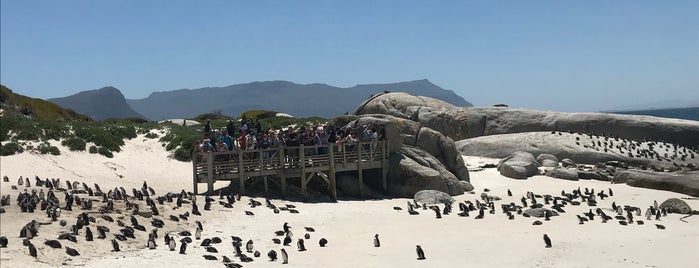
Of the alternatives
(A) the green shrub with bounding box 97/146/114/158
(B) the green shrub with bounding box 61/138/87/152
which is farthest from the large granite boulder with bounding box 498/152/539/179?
(B) the green shrub with bounding box 61/138/87/152

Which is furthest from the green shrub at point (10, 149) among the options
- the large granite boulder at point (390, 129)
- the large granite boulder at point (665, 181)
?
the large granite boulder at point (665, 181)

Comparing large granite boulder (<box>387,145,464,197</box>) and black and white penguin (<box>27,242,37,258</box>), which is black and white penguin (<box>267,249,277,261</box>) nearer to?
black and white penguin (<box>27,242,37,258</box>)

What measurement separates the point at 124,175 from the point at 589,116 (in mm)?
35197

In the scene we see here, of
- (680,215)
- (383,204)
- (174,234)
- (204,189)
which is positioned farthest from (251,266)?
(680,215)

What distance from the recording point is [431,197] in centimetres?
2495

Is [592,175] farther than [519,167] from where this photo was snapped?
Yes

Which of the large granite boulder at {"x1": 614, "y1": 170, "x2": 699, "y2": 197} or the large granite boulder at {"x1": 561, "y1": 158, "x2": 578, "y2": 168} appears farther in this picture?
the large granite boulder at {"x1": 561, "y1": 158, "x2": 578, "y2": 168}

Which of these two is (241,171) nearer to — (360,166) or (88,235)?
(360,166)

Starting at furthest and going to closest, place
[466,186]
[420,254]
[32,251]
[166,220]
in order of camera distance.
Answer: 1. [466,186]
2. [166,220]
3. [420,254]
4. [32,251]

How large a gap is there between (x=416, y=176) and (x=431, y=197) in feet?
8.79

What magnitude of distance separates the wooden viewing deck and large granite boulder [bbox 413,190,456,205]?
3.28 m

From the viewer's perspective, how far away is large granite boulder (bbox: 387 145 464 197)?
89.6ft

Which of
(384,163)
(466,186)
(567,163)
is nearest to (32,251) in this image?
(384,163)

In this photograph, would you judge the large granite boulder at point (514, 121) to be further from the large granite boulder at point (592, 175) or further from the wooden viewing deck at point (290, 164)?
the wooden viewing deck at point (290, 164)
